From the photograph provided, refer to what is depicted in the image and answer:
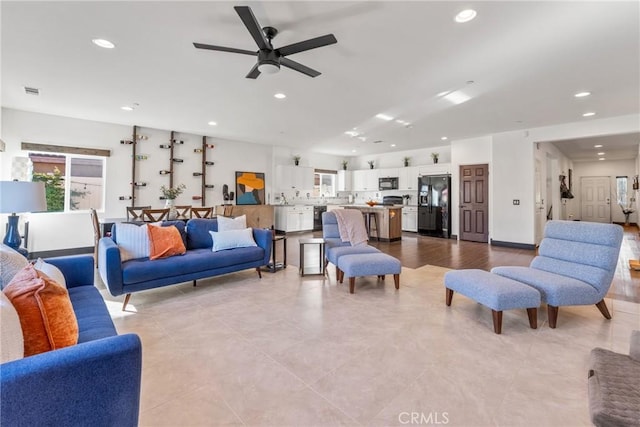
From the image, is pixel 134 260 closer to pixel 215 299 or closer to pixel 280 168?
pixel 215 299

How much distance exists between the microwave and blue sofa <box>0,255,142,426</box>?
8855mm

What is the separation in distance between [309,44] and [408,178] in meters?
7.19

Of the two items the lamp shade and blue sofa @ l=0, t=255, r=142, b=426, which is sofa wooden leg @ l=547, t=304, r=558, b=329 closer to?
blue sofa @ l=0, t=255, r=142, b=426

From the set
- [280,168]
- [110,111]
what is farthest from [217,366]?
[280,168]

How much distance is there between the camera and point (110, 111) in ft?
16.6

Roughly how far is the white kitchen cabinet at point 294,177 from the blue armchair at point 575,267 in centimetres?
664

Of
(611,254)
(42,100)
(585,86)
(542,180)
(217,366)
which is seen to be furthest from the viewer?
(542,180)

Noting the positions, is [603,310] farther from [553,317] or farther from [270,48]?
[270,48]

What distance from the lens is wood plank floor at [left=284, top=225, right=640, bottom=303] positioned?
3846mm

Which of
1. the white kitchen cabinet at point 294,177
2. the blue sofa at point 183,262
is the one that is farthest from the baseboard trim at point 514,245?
the blue sofa at point 183,262

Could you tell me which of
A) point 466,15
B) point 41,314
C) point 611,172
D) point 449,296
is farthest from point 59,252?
point 611,172

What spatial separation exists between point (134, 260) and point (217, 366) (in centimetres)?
183

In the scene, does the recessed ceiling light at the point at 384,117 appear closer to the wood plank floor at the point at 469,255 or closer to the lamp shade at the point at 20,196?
the wood plank floor at the point at 469,255

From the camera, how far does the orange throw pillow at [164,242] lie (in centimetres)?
324
